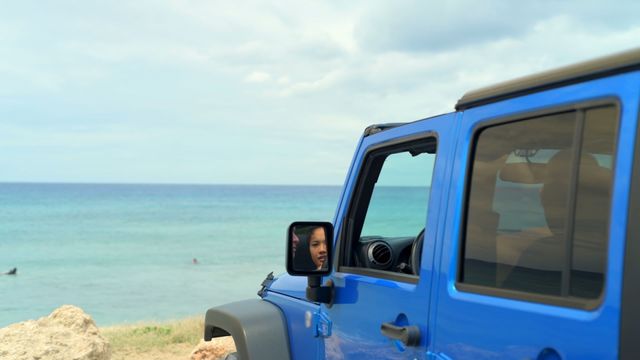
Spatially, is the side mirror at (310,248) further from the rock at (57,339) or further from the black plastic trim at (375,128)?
the rock at (57,339)

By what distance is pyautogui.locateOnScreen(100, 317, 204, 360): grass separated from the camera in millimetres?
9172

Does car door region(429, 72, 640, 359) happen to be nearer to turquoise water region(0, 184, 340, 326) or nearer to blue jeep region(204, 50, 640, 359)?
blue jeep region(204, 50, 640, 359)

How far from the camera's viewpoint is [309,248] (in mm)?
2994

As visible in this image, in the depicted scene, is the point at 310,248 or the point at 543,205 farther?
the point at 310,248

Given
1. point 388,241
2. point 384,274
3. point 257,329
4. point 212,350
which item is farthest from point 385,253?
point 212,350

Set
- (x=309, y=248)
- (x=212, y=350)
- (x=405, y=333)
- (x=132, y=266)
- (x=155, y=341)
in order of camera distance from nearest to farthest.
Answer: (x=405, y=333)
(x=309, y=248)
(x=212, y=350)
(x=155, y=341)
(x=132, y=266)

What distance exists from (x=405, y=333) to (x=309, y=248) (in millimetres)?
810

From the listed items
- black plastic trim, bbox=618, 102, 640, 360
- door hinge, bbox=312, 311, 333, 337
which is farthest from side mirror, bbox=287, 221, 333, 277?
black plastic trim, bbox=618, 102, 640, 360

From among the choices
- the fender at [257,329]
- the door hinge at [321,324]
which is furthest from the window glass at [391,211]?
the fender at [257,329]

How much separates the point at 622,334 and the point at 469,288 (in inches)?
25.2

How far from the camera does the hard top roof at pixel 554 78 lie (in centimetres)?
164

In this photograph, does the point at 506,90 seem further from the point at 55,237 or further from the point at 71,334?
the point at 55,237

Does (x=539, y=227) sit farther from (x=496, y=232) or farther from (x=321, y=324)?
(x=321, y=324)

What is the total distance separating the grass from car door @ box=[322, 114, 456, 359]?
247 inches
